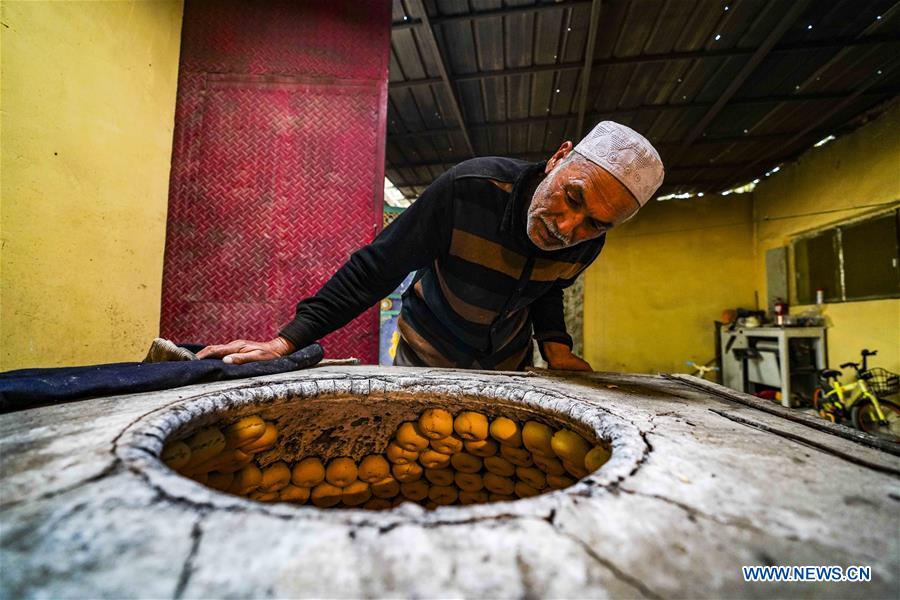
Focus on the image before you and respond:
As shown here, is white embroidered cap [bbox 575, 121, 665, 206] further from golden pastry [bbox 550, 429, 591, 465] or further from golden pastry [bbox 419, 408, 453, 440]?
golden pastry [bbox 419, 408, 453, 440]

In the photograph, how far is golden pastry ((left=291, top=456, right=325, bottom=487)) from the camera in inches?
54.2

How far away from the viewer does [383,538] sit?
15.7 inches

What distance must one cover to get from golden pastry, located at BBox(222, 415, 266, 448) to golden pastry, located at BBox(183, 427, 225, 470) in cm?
4

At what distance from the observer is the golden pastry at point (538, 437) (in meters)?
1.19

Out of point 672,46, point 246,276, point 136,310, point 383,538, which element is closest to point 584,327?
point 672,46

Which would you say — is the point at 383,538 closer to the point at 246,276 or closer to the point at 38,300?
the point at 38,300

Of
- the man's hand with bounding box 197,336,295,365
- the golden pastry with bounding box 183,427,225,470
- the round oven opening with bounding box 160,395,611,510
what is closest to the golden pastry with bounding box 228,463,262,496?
the round oven opening with bounding box 160,395,611,510

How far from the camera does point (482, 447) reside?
1379mm

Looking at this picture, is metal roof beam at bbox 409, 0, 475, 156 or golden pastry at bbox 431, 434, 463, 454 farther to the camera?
metal roof beam at bbox 409, 0, 475, 156

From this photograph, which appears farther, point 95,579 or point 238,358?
point 238,358

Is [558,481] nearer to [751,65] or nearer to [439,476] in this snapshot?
[439,476]

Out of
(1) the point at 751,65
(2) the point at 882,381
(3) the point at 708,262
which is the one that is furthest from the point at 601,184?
(3) the point at 708,262

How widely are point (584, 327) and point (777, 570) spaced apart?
8.56m

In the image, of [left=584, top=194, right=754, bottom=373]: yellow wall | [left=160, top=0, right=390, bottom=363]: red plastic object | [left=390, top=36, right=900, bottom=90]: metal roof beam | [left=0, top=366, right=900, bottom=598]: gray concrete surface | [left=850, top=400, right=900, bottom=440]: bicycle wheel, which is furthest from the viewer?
[left=584, top=194, right=754, bottom=373]: yellow wall
